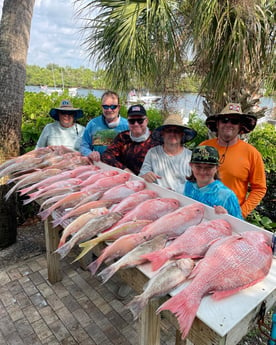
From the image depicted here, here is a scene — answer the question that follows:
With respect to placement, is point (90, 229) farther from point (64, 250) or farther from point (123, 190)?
point (123, 190)

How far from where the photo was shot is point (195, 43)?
11.8ft

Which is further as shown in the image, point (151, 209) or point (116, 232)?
point (151, 209)

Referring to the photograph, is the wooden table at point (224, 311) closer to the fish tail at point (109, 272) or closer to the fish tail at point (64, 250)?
the fish tail at point (109, 272)

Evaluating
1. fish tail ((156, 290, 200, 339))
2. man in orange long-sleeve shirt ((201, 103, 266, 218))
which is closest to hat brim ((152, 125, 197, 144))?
man in orange long-sleeve shirt ((201, 103, 266, 218))

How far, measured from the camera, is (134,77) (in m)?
5.04

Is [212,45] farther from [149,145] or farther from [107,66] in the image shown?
[107,66]

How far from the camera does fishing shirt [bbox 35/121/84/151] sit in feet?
11.7

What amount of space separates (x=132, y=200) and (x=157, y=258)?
68 cm

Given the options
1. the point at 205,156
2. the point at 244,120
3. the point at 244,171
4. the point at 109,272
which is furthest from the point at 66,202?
the point at 244,120

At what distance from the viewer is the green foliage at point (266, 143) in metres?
4.56

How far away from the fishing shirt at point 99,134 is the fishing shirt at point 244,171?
1.45 metres

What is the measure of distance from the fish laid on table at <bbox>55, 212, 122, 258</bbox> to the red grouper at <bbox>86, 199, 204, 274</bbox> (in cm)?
11

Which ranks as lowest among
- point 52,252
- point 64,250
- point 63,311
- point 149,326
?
point 63,311

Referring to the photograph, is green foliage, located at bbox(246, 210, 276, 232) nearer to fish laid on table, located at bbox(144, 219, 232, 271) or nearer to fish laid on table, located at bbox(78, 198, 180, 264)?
fish laid on table, located at bbox(78, 198, 180, 264)
